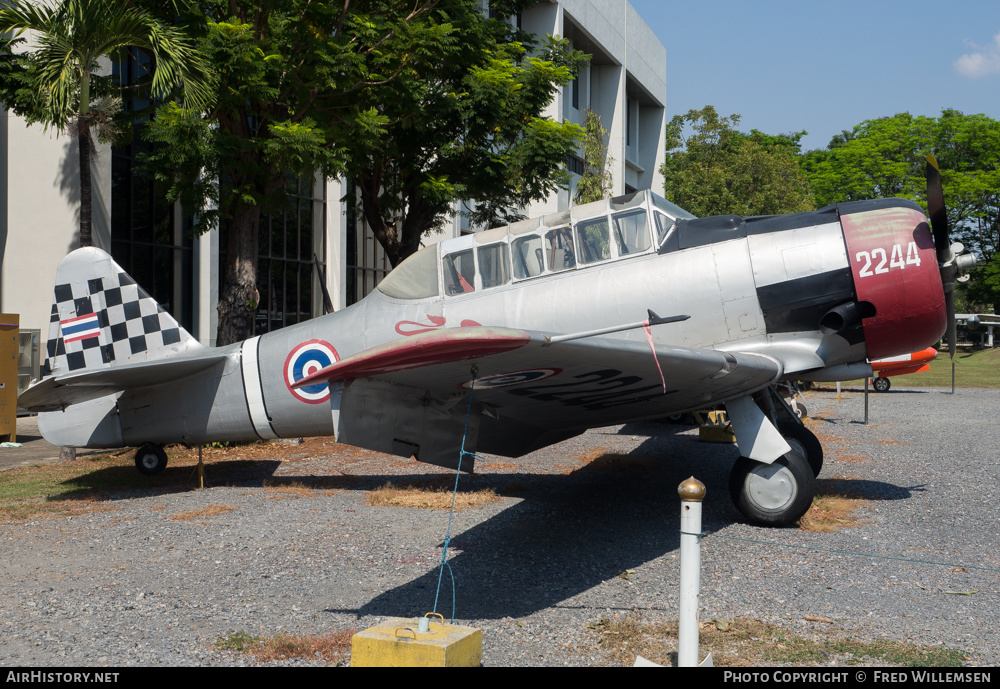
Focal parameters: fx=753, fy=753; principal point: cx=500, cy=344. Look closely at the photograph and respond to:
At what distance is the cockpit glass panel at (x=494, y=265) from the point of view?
7359 millimetres

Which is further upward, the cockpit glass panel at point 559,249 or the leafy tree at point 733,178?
the leafy tree at point 733,178

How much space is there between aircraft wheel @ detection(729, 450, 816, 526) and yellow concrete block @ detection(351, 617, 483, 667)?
12.0 feet

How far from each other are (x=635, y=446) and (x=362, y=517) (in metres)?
6.03

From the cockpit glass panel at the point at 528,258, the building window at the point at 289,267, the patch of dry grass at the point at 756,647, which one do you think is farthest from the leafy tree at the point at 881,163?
the patch of dry grass at the point at 756,647

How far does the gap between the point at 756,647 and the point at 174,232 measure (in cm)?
1739

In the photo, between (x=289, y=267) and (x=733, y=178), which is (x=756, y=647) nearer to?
(x=289, y=267)

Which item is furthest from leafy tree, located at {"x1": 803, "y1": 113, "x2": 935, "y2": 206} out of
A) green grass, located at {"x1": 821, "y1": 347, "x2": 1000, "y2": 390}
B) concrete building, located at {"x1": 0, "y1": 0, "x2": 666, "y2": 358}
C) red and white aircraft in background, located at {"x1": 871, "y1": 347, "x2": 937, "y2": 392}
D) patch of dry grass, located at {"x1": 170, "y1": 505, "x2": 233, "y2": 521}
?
patch of dry grass, located at {"x1": 170, "y1": 505, "x2": 233, "y2": 521}

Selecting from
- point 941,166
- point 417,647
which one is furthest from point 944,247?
point 941,166

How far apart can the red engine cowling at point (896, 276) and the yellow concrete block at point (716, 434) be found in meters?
5.37

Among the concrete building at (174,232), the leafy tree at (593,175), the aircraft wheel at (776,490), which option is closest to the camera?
the aircraft wheel at (776,490)

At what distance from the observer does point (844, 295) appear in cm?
652

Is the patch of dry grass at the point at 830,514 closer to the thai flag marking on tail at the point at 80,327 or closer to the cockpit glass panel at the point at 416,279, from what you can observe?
the cockpit glass panel at the point at 416,279

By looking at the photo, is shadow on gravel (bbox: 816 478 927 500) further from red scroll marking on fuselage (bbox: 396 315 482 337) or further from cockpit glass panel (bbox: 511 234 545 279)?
red scroll marking on fuselage (bbox: 396 315 482 337)
